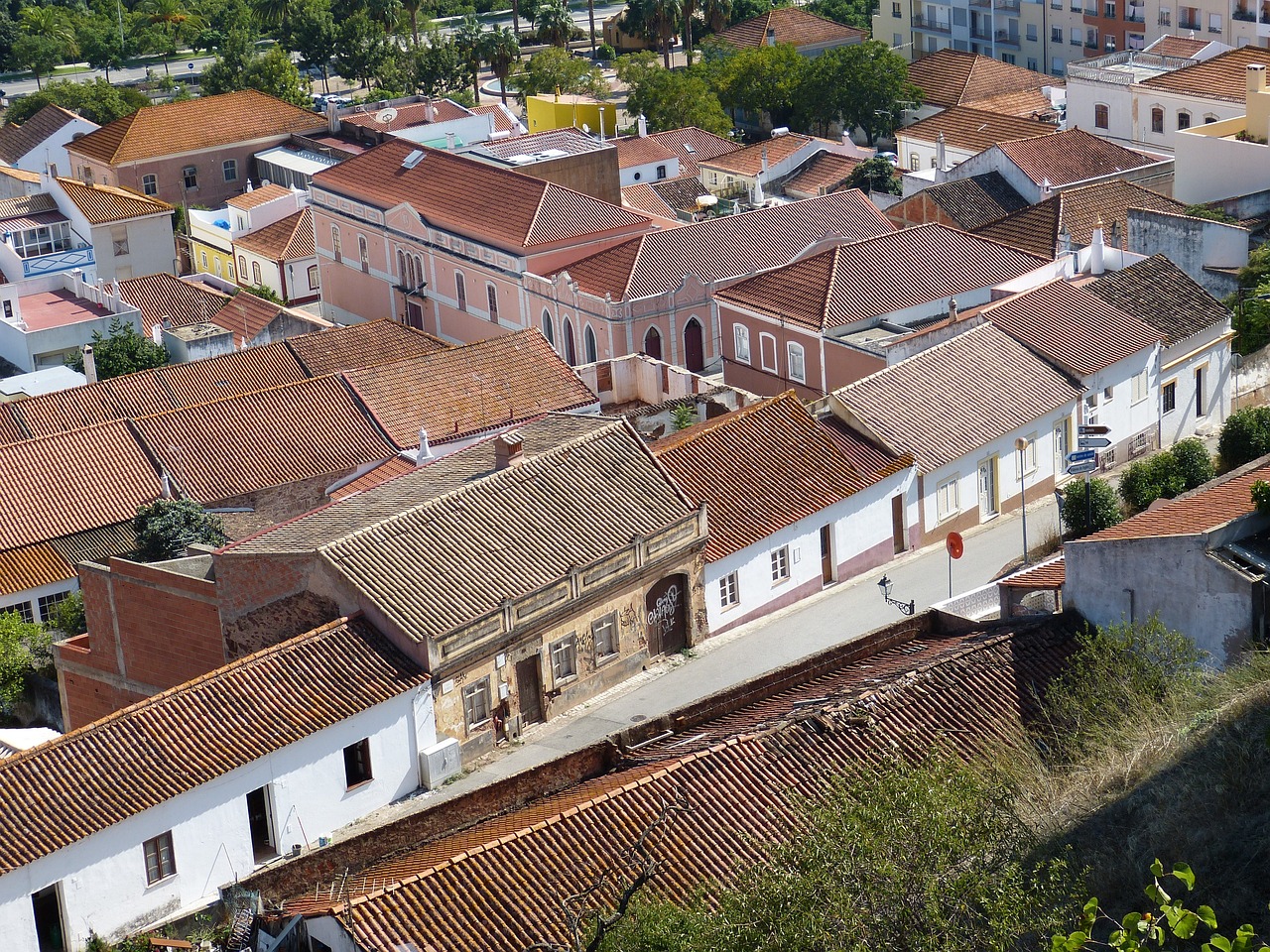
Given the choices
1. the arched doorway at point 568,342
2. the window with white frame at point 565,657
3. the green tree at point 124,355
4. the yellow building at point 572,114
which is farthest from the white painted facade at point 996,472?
the yellow building at point 572,114

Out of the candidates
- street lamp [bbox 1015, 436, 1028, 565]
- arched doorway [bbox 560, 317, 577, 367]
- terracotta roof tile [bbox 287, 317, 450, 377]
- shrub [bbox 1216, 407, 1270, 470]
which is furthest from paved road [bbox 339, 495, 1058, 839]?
terracotta roof tile [bbox 287, 317, 450, 377]

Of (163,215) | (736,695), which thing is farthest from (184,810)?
(163,215)

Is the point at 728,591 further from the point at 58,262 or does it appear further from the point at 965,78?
the point at 965,78

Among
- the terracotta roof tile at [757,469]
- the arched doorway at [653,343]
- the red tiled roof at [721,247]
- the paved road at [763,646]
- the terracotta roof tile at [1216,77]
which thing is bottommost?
the paved road at [763,646]

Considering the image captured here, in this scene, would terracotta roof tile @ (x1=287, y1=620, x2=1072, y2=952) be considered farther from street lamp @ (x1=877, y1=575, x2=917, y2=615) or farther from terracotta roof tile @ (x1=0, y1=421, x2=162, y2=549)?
terracotta roof tile @ (x1=0, y1=421, x2=162, y2=549)

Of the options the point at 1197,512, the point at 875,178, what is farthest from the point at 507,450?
the point at 875,178

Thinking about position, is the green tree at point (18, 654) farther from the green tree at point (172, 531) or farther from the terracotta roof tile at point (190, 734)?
the terracotta roof tile at point (190, 734)

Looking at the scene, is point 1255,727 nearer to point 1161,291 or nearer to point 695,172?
point 1161,291
